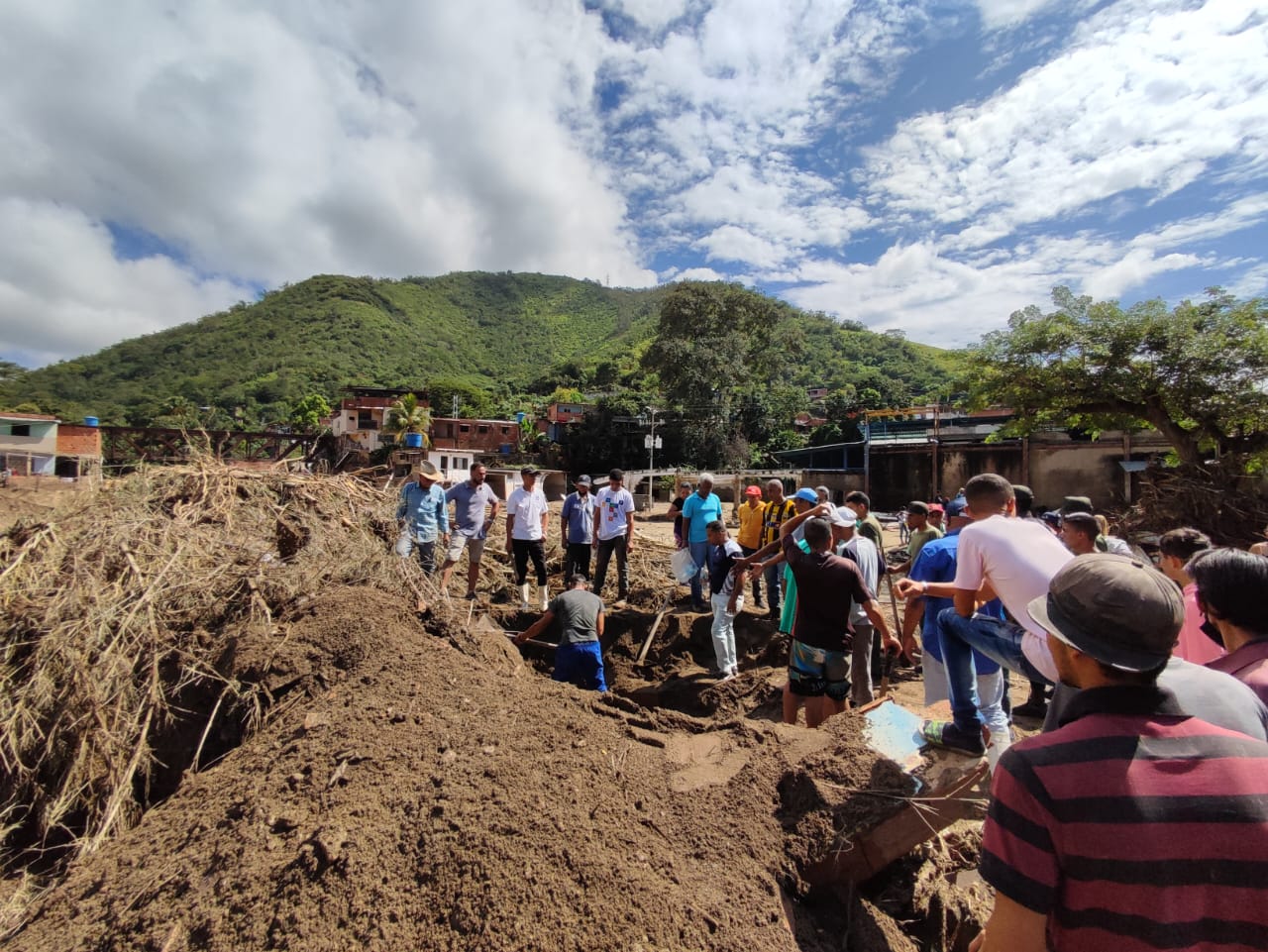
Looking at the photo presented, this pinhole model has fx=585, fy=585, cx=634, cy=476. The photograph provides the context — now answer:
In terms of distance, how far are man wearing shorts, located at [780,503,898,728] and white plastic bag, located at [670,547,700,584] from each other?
2.72 metres

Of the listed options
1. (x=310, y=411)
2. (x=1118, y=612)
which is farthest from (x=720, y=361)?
(x=310, y=411)

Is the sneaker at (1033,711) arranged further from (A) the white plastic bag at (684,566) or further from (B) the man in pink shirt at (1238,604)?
(B) the man in pink shirt at (1238,604)

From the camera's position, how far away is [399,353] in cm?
10850

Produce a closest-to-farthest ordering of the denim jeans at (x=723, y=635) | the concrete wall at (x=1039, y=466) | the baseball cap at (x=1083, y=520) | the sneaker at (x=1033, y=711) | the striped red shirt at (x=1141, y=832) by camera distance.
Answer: the striped red shirt at (x=1141, y=832), the baseball cap at (x=1083, y=520), the sneaker at (x=1033, y=711), the denim jeans at (x=723, y=635), the concrete wall at (x=1039, y=466)

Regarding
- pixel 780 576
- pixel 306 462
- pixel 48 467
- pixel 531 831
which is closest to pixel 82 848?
pixel 531 831

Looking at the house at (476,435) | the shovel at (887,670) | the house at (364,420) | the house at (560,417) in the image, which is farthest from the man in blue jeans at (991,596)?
the house at (476,435)

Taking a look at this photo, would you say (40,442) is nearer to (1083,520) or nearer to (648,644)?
(648,644)

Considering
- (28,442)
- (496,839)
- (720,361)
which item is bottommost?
(496,839)

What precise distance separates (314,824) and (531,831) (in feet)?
2.84

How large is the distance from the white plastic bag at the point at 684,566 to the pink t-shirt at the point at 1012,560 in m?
3.88

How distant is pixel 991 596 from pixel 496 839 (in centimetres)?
256

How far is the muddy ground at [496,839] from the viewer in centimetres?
197

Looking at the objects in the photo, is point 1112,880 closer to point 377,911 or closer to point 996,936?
point 996,936

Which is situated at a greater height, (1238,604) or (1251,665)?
(1238,604)
